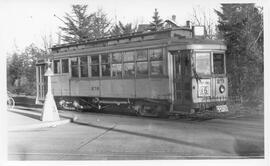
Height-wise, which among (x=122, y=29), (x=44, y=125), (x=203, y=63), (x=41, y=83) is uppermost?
(x=122, y=29)

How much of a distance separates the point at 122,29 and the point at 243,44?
7.57 feet

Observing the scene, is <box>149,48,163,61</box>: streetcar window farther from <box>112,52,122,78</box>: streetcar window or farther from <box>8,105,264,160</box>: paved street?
<box>8,105,264,160</box>: paved street

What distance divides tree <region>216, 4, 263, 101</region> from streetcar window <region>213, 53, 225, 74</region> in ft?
0.53

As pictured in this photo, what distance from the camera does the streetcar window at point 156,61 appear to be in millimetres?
7492

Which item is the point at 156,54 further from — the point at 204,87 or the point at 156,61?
the point at 204,87

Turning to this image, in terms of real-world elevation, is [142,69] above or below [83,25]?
below

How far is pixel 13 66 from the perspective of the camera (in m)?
6.09

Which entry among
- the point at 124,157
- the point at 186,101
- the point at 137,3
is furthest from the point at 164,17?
the point at 124,157

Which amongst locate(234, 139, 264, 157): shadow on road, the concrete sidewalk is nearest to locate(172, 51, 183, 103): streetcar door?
locate(234, 139, 264, 157): shadow on road

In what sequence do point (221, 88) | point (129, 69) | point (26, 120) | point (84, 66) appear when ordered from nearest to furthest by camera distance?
1. point (26, 120)
2. point (221, 88)
3. point (129, 69)
4. point (84, 66)

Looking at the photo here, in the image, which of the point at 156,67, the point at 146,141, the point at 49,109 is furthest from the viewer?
the point at 156,67

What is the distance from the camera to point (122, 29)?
22.5 feet

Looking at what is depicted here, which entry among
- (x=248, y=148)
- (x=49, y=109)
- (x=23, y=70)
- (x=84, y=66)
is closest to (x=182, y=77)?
(x=248, y=148)

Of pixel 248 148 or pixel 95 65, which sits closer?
Answer: pixel 248 148
